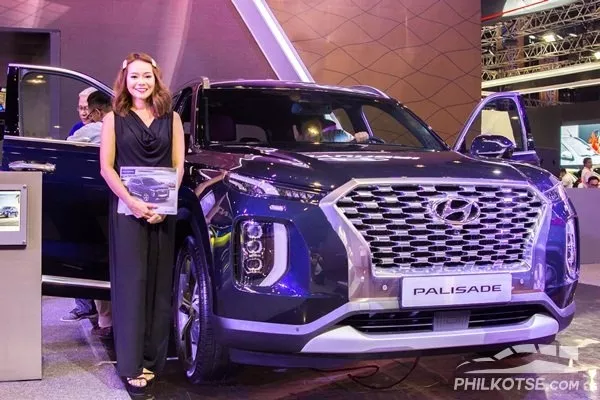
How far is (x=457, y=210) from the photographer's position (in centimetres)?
283

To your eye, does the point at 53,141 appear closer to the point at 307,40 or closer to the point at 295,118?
the point at 295,118

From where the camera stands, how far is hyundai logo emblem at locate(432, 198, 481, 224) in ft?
9.18

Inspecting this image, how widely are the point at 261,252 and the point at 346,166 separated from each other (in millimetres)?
508

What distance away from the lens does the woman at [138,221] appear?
10.2 ft

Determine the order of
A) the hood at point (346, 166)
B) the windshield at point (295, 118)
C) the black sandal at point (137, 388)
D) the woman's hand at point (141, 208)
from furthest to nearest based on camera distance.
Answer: the windshield at point (295, 118) → the black sandal at point (137, 388) → the woman's hand at point (141, 208) → the hood at point (346, 166)

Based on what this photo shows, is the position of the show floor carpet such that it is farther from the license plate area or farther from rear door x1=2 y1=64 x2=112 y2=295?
the license plate area

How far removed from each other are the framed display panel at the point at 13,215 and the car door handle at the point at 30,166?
43 centimetres

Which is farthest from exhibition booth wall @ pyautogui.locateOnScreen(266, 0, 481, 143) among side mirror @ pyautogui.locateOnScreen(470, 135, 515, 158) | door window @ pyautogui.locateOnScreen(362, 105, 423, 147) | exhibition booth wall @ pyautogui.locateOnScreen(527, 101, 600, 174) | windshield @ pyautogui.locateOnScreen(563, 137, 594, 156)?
windshield @ pyautogui.locateOnScreen(563, 137, 594, 156)

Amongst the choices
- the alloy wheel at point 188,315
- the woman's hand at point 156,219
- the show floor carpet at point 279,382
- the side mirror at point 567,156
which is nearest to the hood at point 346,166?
the woman's hand at point 156,219

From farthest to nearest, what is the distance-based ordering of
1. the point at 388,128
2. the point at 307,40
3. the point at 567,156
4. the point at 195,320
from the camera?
the point at 567,156
the point at 307,40
the point at 388,128
the point at 195,320

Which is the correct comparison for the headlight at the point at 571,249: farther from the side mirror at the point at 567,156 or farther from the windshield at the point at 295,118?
the side mirror at the point at 567,156

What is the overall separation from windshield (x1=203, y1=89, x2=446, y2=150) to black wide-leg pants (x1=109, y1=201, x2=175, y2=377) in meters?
0.81

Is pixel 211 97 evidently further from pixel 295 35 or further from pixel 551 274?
pixel 295 35

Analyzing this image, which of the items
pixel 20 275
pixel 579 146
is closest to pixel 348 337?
pixel 20 275
